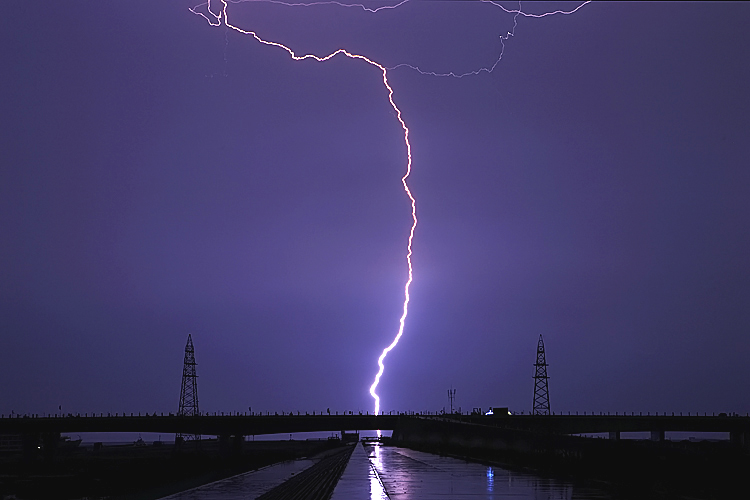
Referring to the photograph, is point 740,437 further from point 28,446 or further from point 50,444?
point 28,446

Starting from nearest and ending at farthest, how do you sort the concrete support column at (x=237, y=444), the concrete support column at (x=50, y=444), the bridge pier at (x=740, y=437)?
the concrete support column at (x=50, y=444), the concrete support column at (x=237, y=444), the bridge pier at (x=740, y=437)

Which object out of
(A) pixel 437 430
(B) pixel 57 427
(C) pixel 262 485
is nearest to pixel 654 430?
(A) pixel 437 430

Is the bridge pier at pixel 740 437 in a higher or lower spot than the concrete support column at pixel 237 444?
higher

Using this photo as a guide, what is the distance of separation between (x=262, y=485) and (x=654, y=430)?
13109 cm

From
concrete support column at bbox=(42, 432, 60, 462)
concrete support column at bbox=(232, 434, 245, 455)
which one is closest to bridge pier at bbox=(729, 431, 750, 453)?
concrete support column at bbox=(232, 434, 245, 455)

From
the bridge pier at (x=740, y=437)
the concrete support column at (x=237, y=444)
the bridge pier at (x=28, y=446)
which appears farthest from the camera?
the bridge pier at (x=740, y=437)

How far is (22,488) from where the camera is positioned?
5669cm

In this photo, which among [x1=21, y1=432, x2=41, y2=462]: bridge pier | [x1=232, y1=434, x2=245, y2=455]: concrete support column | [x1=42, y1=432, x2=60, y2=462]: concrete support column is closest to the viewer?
[x1=21, y1=432, x2=41, y2=462]: bridge pier

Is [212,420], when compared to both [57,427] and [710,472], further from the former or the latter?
[710,472]

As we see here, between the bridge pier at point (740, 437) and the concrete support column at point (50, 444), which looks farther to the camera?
the bridge pier at point (740, 437)

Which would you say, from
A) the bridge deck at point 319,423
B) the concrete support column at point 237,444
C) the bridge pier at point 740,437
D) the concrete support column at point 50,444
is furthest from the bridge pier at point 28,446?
the bridge pier at point 740,437

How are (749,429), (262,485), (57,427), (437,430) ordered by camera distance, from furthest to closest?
1. (749,429)
2. (57,427)
3. (437,430)
4. (262,485)

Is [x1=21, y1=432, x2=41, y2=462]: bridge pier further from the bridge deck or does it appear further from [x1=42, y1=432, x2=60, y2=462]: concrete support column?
[x1=42, y1=432, x2=60, y2=462]: concrete support column

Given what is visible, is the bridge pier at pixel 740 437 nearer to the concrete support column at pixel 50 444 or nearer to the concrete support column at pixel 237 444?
the concrete support column at pixel 237 444
